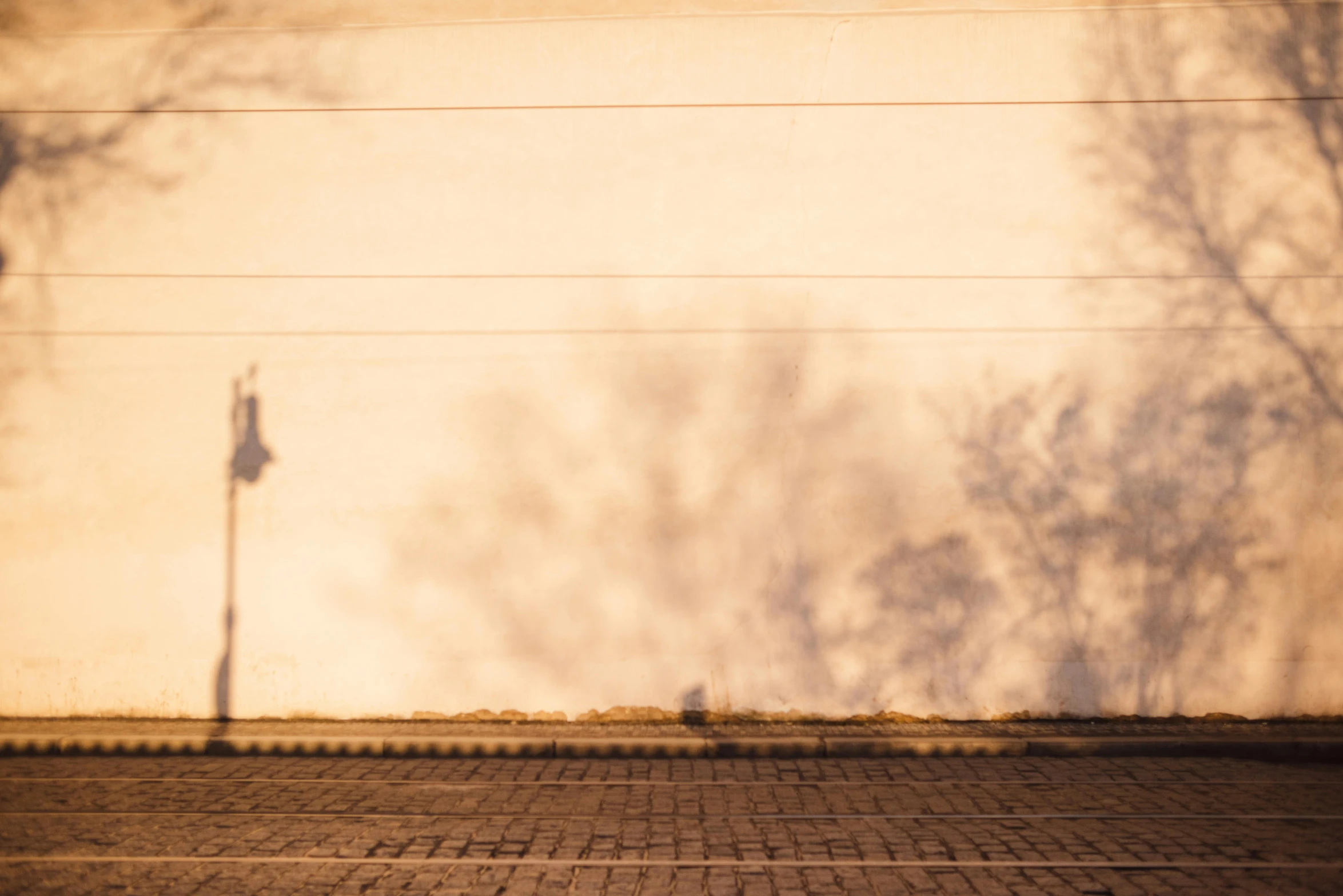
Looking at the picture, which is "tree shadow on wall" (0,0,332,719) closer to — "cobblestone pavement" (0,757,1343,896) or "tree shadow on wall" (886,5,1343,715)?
"cobblestone pavement" (0,757,1343,896)

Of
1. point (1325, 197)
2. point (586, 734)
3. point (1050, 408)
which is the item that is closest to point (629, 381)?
point (586, 734)

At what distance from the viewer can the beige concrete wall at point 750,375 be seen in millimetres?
9953

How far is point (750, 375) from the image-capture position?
33.0 ft

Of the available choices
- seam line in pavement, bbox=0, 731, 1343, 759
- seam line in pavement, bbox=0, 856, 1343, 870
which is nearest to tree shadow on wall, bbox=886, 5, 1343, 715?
seam line in pavement, bbox=0, 731, 1343, 759

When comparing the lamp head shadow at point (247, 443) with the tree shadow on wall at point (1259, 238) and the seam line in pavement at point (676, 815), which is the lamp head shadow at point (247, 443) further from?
the tree shadow on wall at point (1259, 238)

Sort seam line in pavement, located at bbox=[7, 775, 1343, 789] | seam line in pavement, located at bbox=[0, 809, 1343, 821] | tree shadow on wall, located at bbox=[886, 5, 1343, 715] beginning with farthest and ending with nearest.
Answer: tree shadow on wall, located at bbox=[886, 5, 1343, 715] → seam line in pavement, located at bbox=[7, 775, 1343, 789] → seam line in pavement, located at bbox=[0, 809, 1343, 821]

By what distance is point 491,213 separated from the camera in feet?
33.4

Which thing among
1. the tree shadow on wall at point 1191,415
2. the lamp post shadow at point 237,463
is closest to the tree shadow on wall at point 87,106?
the lamp post shadow at point 237,463

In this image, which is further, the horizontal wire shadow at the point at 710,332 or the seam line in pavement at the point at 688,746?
the horizontal wire shadow at the point at 710,332

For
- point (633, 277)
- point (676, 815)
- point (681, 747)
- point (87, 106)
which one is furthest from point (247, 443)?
point (676, 815)

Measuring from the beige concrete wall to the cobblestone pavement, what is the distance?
1.39 m

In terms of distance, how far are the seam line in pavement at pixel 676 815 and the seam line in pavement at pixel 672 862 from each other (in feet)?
2.89

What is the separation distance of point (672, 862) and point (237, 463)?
6282 millimetres

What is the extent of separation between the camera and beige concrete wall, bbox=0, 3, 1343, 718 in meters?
9.95
